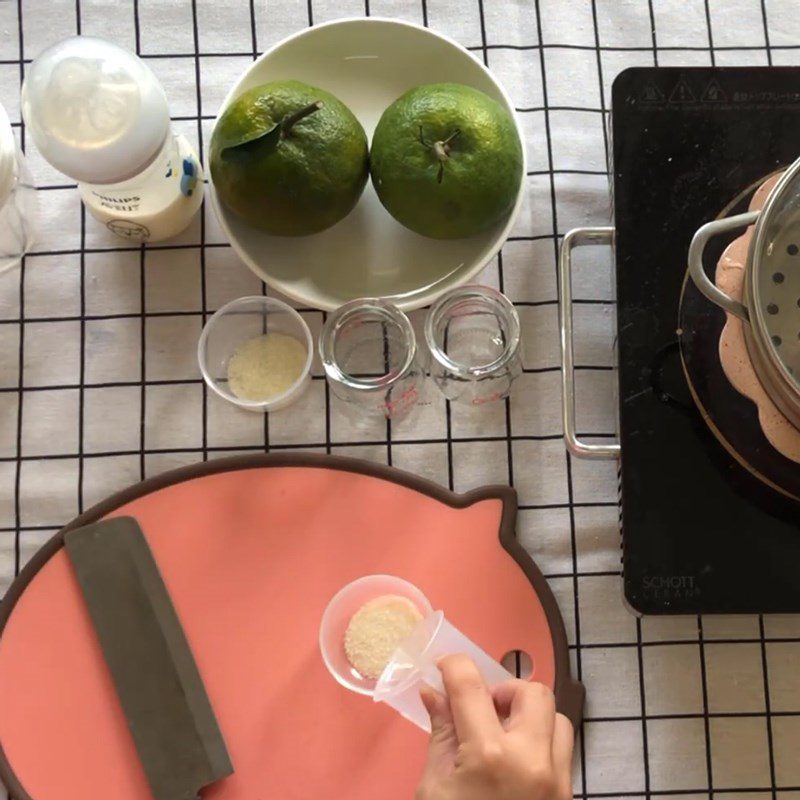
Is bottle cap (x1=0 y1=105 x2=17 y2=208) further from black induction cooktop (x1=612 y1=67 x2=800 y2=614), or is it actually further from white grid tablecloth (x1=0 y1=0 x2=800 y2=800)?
black induction cooktop (x1=612 y1=67 x2=800 y2=614)

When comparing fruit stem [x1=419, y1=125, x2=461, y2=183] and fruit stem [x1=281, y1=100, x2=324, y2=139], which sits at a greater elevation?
fruit stem [x1=281, y1=100, x2=324, y2=139]

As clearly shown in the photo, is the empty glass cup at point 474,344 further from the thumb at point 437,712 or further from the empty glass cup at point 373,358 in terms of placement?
the thumb at point 437,712

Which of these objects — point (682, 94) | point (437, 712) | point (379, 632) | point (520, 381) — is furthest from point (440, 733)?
point (682, 94)

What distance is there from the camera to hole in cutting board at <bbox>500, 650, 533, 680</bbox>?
777 millimetres

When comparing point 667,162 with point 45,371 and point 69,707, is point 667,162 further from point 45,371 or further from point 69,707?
point 69,707

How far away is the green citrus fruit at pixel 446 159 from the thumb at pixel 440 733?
35 centimetres

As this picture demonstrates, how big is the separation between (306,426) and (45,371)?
232mm

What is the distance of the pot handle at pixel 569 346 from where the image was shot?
2.43ft

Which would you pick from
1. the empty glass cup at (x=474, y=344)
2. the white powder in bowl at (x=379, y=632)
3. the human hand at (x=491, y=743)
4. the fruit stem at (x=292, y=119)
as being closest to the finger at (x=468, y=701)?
the human hand at (x=491, y=743)

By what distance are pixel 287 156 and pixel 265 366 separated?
0.20 meters

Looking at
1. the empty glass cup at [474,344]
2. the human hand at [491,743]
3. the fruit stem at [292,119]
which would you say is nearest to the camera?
the human hand at [491,743]

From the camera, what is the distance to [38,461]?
80 cm

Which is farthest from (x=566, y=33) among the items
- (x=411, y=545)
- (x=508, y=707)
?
(x=508, y=707)

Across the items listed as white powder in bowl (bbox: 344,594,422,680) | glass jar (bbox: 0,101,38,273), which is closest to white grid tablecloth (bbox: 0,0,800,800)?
glass jar (bbox: 0,101,38,273)
